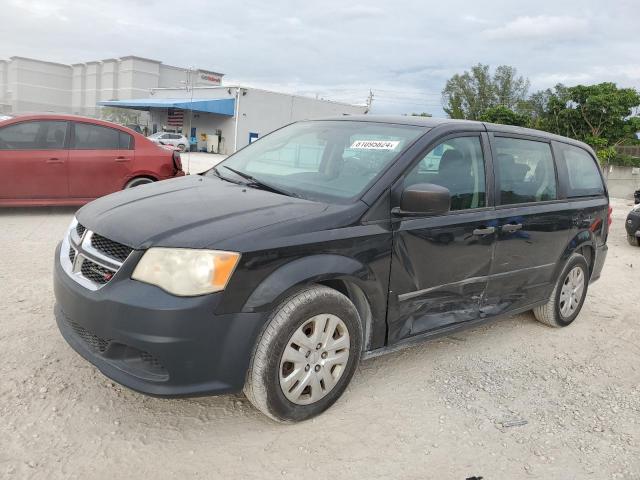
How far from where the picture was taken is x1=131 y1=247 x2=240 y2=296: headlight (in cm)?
259

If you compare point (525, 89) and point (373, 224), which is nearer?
point (373, 224)

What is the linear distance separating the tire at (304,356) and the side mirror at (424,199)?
67 cm

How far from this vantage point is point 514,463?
2.83 m

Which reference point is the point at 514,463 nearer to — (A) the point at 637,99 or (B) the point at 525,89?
(A) the point at 637,99

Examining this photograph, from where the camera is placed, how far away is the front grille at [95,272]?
2779 millimetres

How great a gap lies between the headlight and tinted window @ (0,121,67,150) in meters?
6.10

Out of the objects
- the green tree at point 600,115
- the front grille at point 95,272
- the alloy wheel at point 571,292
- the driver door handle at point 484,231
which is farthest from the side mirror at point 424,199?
the green tree at point 600,115

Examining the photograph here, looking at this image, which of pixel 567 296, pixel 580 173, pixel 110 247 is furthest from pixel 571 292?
pixel 110 247

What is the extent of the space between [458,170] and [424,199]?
0.76 metres

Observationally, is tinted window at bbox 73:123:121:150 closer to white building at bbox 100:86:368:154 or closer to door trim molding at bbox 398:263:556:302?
door trim molding at bbox 398:263:556:302

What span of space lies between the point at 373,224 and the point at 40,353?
89.3 inches

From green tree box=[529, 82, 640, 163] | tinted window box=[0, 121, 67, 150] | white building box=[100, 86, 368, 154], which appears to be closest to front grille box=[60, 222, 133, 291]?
tinted window box=[0, 121, 67, 150]

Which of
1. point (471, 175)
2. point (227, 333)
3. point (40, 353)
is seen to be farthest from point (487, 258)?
point (40, 353)

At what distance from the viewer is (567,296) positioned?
198 inches
